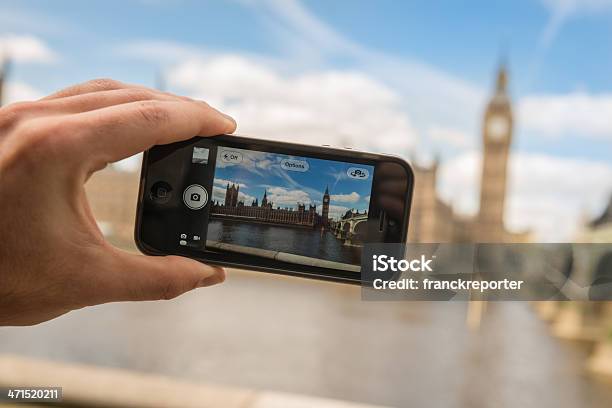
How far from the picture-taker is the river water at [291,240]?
357 mm

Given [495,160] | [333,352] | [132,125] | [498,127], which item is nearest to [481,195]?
[495,160]

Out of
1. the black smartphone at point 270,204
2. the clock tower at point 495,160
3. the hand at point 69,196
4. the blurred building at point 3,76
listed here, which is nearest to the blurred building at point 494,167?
the clock tower at point 495,160

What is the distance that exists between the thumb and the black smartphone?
43 millimetres

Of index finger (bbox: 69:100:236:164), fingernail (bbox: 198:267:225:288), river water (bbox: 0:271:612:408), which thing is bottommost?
river water (bbox: 0:271:612:408)

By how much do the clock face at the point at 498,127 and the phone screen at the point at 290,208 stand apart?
17.0 m

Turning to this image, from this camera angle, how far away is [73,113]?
0.27 metres

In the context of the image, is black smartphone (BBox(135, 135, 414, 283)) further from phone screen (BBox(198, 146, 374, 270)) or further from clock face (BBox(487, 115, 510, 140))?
clock face (BBox(487, 115, 510, 140))

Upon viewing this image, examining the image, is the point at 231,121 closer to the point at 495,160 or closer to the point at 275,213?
the point at 275,213

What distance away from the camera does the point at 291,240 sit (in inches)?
14.2

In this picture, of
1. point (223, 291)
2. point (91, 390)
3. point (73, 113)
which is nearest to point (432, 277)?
point (73, 113)

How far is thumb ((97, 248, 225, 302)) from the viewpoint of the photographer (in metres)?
0.29

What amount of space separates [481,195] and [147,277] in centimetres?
1659

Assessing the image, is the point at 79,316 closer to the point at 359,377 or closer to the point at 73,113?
the point at 359,377

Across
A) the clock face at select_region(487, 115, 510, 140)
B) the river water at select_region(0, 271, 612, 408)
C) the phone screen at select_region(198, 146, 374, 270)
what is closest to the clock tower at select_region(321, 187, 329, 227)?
the phone screen at select_region(198, 146, 374, 270)
